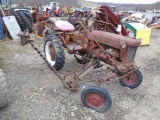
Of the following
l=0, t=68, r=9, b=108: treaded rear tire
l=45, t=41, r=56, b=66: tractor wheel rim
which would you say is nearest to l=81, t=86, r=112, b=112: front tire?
l=0, t=68, r=9, b=108: treaded rear tire

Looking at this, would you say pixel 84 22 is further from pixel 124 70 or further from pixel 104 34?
pixel 124 70

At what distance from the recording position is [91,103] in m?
3.02

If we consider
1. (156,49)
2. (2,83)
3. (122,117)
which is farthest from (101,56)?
(156,49)

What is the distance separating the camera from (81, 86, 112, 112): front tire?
2.86 meters

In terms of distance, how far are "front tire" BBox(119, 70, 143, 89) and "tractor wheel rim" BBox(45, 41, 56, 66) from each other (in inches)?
61.4

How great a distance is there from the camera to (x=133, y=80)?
3.71 meters

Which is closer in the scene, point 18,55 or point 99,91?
point 99,91

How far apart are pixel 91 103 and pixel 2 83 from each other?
1.35m

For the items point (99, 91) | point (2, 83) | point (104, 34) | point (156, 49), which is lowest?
point (156, 49)

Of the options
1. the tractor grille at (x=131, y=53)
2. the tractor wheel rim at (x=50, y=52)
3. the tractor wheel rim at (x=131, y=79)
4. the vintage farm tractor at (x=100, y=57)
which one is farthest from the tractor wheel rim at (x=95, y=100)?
the tractor wheel rim at (x=50, y=52)

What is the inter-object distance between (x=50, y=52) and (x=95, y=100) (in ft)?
5.96

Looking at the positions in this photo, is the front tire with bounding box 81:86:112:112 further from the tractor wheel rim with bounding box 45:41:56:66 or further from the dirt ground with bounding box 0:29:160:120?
the tractor wheel rim with bounding box 45:41:56:66

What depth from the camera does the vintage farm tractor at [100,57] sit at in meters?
2.97

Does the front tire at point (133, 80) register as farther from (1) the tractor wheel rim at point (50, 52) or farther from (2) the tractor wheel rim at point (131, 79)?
(1) the tractor wheel rim at point (50, 52)
